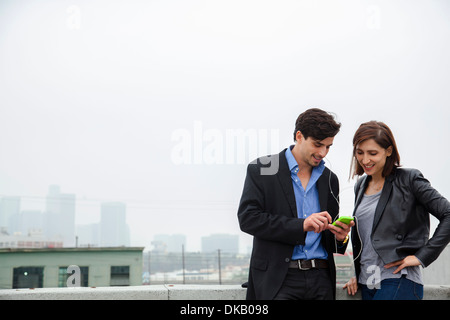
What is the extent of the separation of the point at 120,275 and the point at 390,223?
111 feet

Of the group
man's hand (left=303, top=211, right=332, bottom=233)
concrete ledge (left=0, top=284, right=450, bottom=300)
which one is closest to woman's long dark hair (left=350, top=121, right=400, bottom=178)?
man's hand (left=303, top=211, right=332, bottom=233)

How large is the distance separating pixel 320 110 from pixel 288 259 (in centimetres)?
96

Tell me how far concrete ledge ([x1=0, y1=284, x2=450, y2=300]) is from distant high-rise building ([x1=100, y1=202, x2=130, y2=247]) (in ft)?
287

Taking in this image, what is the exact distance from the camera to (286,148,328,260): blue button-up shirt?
114 inches

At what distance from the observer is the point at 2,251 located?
33.6 m

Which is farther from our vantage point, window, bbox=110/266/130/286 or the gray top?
window, bbox=110/266/130/286

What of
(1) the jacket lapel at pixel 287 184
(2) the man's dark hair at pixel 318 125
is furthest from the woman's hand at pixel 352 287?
(2) the man's dark hair at pixel 318 125

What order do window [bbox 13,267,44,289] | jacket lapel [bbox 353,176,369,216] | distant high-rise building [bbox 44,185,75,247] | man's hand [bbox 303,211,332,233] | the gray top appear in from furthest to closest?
distant high-rise building [bbox 44,185,75,247] < window [bbox 13,267,44,289] < jacket lapel [bbox 353,176,369,216] < the gray top < man's hand [bbox 303,211,332,233]

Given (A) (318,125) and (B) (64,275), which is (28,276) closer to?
(B) (64,275)

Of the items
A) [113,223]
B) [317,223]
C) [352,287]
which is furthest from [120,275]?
[113,223]

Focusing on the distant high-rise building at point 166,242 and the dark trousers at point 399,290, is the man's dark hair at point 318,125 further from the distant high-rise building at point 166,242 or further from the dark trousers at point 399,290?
the distant high-rise building at point 166,242

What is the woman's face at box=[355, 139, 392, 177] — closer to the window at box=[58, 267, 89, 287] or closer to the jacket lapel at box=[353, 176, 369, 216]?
the jacket lapel at box=[353, 176, 369, 216]

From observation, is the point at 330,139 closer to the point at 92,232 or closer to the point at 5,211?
the point at 92,232
